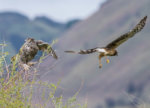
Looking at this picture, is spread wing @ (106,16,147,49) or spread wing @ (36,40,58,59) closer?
spread wing @ (106,16,147,49)

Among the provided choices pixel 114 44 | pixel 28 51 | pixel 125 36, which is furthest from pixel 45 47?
pixel 125 36

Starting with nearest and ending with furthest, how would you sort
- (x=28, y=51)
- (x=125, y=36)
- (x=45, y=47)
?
(x=125, y=36), (x=28, y=51), (x=45, y=47)

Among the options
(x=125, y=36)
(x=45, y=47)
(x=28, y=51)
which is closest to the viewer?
(x=125, y=36)

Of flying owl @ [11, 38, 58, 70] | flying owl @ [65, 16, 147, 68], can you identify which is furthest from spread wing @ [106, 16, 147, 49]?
flying owl @ [11, 38, 58, 70]

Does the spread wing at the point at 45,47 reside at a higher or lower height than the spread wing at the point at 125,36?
higher

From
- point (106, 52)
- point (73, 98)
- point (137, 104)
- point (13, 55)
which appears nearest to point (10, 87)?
point (13, 55)

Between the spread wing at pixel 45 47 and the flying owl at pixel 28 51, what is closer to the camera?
the flying owl at pixel 28 51

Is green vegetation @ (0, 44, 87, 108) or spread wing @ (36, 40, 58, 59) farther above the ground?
spread wing @ (36, 40, 58, 59)

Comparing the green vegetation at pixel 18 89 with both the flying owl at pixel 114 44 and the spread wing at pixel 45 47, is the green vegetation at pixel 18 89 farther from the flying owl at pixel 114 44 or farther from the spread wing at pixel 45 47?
the flying owl at pixel 114 44

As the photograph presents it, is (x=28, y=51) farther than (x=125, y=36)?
Yes

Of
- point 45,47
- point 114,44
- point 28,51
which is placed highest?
point 45,47

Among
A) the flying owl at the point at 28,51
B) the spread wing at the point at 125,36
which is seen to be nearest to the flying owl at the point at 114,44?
the spread wing at the point at 125,36

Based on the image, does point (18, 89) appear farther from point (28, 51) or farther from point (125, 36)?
point (125, 36)

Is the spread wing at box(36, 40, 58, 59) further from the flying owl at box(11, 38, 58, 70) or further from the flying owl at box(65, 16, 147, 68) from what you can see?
the flying owl at box(65, 16, 147, 68)
